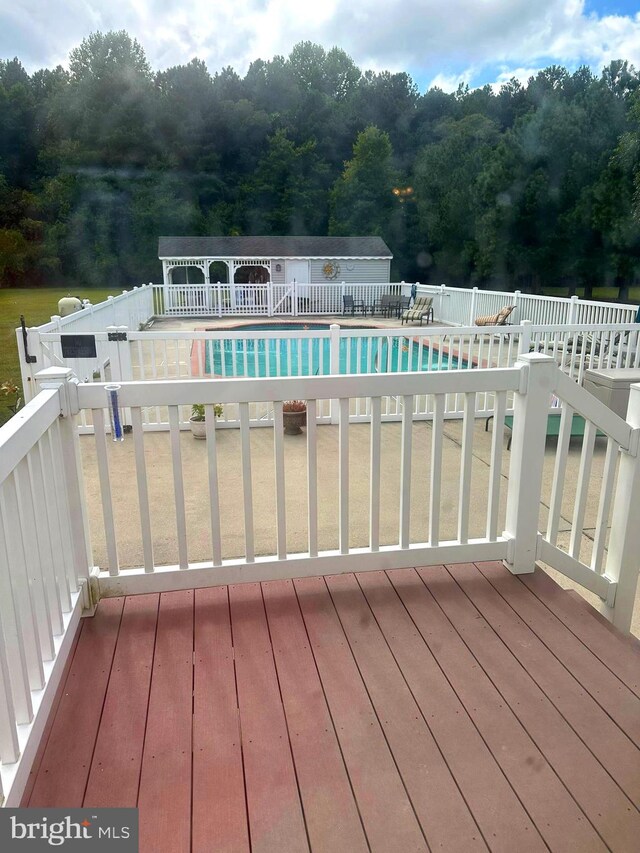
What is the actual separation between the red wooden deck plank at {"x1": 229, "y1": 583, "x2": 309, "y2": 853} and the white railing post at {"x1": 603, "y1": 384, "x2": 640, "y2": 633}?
4.78 ft

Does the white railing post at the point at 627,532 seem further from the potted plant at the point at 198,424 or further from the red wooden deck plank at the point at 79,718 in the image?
the potted plant at the point at 198,424

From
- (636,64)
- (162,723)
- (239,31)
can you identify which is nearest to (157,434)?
(162,723)

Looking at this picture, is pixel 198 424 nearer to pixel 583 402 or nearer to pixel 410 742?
pixel 583 402

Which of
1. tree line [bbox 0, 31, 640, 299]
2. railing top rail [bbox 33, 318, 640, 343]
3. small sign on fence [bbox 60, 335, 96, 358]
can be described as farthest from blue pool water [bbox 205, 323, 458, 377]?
tree line [bbox 0, 31, 640, 299]

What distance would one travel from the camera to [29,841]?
1165 millimetres

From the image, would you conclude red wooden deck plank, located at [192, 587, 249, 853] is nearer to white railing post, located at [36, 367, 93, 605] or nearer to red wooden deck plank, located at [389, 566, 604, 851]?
white railing post, located at [36, 367, 93, 605]

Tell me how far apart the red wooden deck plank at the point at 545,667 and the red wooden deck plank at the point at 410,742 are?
401mm

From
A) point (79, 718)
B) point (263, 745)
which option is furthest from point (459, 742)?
point (79, 718)

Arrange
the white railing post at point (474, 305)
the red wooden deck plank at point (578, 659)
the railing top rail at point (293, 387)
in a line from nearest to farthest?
1. the red wooden deck plank at point (578, 659)
2. the railing top rail at point (293, 387)
3. the white railing post at point (474, 305)

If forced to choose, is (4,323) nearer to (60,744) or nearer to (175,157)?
(60,744)

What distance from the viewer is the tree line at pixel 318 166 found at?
79.2 feet

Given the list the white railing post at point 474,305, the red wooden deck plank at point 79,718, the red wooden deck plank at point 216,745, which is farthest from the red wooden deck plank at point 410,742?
the white railing post at point 474,305

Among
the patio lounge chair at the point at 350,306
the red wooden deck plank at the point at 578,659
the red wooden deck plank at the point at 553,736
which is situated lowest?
the patio lounge chair at the point at 350,306

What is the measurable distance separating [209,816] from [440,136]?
4117 centimetres
